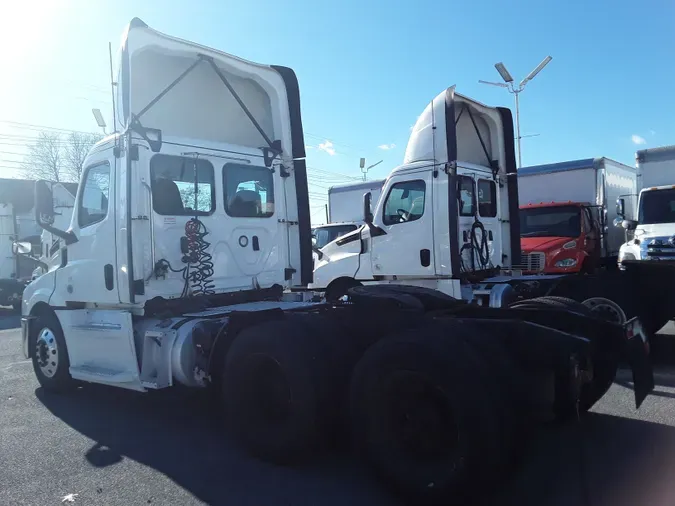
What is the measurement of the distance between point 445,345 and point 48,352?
17.5ft

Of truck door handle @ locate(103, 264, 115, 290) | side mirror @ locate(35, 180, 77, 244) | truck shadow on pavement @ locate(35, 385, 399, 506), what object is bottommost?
truck shadow on pavement @ locate(35, 385, 399, 506)

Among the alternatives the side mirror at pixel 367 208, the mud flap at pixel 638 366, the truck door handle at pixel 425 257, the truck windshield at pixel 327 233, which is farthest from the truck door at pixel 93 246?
the truck windshield at pixel 327 233

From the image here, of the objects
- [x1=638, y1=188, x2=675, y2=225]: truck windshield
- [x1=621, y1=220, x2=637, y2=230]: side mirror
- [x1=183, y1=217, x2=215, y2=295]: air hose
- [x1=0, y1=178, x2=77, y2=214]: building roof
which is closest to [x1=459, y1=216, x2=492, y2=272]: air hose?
[x1=183, y1=217, x2=215, y2=295]: air hose

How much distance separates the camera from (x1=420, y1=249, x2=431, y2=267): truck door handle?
798 centimetres

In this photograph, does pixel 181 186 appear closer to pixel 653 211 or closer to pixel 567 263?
pixel 567 263

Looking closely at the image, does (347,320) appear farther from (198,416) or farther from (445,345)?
(198,416)

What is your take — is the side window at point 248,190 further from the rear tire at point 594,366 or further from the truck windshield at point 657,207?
the truck windshield at point 657,207

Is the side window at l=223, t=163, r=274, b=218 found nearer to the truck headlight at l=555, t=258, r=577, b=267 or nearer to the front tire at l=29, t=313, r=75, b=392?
the front tire at l=29, t=313, r=75, b=392

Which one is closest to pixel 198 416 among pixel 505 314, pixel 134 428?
pixel 134 428

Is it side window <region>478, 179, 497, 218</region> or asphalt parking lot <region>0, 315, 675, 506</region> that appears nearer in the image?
asphalt parking lot <region>0, 315, 675, 506</region>

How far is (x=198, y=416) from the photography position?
19.8 feet

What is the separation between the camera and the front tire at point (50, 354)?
6789mm

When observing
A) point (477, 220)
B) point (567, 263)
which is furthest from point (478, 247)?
point (567, 263)

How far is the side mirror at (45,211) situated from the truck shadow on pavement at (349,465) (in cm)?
204
